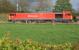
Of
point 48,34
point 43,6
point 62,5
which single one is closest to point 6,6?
point 43,6

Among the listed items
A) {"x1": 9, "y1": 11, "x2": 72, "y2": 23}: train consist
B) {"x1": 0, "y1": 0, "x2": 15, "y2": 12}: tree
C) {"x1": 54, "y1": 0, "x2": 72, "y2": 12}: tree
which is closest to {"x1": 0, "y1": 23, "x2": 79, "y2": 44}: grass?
{"x1": 9, "y1": 11, "x2": 72, "y2": 23}: train consist

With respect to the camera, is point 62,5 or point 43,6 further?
point 43,6

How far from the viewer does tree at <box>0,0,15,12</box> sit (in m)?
67.5

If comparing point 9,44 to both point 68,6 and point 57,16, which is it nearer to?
point 57,16

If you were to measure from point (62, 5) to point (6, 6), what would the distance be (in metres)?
13.3

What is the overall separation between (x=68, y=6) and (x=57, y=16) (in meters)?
13.8

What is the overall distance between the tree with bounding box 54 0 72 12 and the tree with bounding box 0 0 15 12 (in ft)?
34.0

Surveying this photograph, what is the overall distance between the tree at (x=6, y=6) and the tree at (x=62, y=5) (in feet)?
34.0

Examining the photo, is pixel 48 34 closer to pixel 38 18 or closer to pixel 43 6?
pixel 38 18

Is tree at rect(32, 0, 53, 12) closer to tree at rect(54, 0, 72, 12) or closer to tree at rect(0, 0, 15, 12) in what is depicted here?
tree at rect(54, 0, 72, 12)

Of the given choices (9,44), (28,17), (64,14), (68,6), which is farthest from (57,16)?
(9,44)

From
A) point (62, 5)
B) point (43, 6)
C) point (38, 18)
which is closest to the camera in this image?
point (38, 18)

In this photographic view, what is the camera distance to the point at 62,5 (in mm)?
70250

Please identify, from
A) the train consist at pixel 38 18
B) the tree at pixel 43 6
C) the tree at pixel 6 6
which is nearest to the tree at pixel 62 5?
the tree at pixel 43 6
